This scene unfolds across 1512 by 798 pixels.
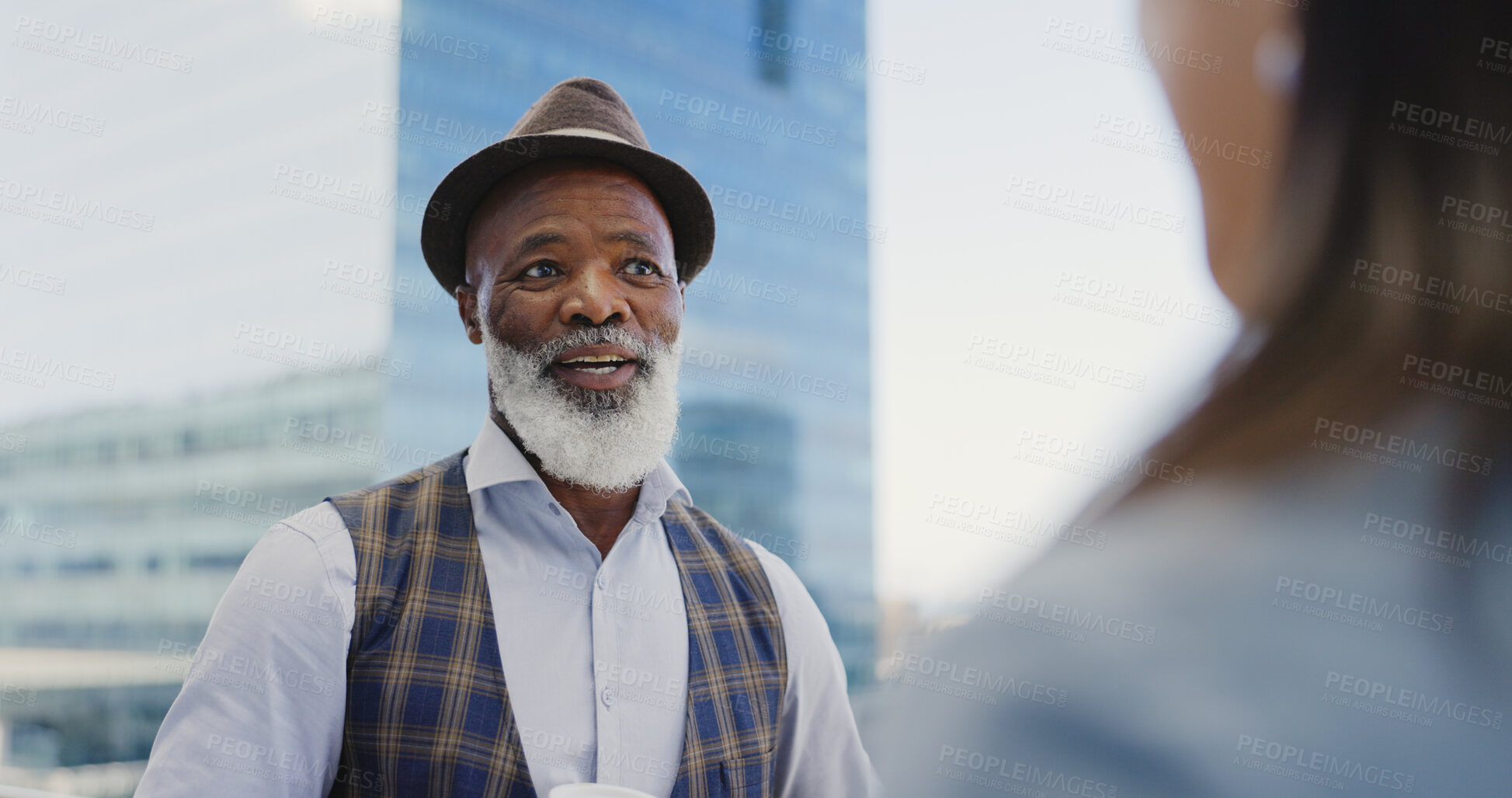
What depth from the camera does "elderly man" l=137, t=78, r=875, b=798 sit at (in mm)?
905

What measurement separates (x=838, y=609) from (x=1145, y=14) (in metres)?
43.9

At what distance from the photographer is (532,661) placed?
3.33 ft

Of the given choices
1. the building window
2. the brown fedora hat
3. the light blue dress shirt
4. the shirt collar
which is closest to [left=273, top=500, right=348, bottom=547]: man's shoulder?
the light blue dress shirt

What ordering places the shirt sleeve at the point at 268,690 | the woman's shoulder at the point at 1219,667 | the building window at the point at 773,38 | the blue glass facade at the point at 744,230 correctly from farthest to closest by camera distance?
the blue glass facade at the point at 744,230 < the building window at the point at 773,38 < the woman's shoulder at the point at 1219,667 < the shirt sleeve at the point at 268,690

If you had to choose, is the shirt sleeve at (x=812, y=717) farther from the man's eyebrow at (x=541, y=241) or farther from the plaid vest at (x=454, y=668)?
the man's eyebrow at (x=541, y=241)

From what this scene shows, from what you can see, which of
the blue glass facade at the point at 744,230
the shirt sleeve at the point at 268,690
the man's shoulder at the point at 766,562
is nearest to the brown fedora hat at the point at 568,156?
the man's shoulder at the point at 766,562

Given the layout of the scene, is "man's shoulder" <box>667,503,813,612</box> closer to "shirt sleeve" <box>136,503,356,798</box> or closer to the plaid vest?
the plaid vest

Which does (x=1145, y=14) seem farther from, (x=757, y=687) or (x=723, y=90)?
(x=723, y=90)

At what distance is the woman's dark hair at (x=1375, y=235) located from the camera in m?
1.08

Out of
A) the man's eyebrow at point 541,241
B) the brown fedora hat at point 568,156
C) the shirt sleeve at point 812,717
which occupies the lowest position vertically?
the shirt sleeve at point 812,717

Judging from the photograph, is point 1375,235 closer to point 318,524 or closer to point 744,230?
point 318,524

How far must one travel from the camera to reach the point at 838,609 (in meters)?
43.5

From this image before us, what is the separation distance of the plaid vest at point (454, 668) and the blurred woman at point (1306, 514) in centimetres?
19

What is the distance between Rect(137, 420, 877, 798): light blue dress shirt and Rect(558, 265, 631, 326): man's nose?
20cm
